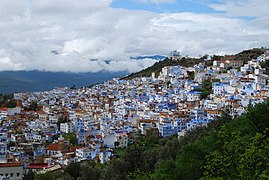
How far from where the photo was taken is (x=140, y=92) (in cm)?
5366

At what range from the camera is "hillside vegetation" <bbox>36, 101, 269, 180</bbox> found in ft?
22.3

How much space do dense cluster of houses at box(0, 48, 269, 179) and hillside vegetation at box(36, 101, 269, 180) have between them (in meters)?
4.78

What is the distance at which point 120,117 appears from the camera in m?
40.9

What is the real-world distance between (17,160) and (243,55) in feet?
142

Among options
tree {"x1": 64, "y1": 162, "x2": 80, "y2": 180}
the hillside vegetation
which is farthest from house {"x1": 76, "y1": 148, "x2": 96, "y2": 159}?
tree {"x1": 64, "y1": 162, "x2": 80, "y2": 180}

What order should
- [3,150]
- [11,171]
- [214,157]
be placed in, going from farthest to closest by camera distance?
[3,150], [11,171], [214,157]

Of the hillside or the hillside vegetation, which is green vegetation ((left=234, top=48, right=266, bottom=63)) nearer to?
the hillside

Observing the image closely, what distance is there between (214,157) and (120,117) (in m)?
32.3

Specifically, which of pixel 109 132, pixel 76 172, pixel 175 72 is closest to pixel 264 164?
pixel 76 172

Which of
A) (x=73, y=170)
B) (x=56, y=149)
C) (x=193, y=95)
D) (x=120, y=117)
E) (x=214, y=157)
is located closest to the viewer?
(x=214, y=157)

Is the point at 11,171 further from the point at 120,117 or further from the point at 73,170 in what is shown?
the point at 120,117

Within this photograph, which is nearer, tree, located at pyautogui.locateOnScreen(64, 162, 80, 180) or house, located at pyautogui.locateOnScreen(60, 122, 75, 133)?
tree, located at pyautogui.locateOnScreen(64, 162, 80, 180)

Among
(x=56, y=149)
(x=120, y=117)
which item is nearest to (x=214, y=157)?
(x=56, y=149)

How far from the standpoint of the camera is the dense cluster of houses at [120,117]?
2912 cm
